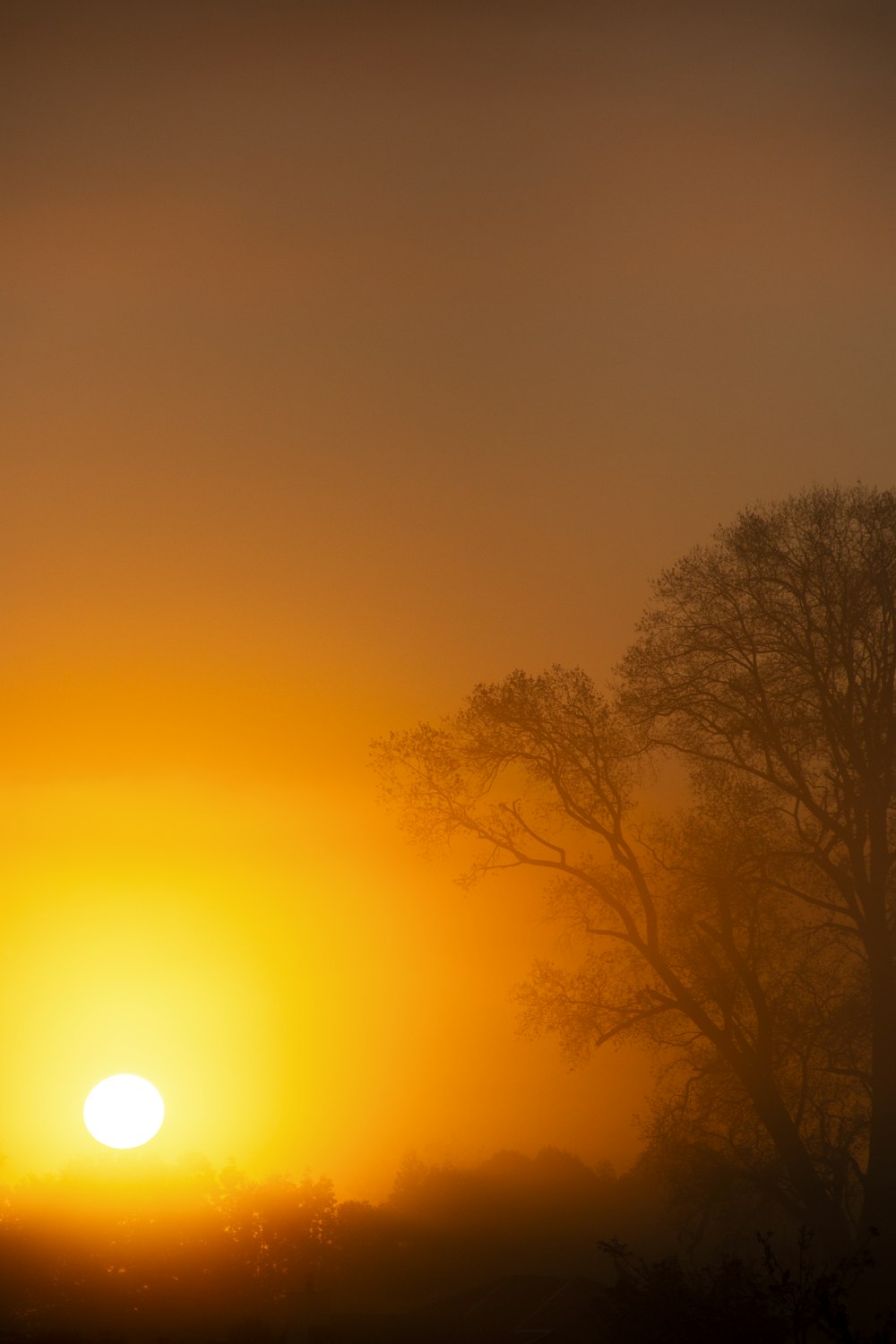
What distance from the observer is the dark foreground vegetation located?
71.8ft


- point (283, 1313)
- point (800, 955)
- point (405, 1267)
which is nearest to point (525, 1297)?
point (283, 1313)

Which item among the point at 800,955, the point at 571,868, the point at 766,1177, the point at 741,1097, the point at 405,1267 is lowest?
the point at 405,1267

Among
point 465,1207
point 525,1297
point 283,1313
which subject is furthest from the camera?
point 465,1207

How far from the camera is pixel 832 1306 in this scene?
54.8 ft

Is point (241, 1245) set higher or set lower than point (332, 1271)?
higher

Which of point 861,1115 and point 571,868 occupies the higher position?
point 571,868

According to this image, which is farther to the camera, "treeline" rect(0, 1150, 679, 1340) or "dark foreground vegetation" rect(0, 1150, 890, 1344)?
"treeline" rect(0, 1150, 679, 1340)

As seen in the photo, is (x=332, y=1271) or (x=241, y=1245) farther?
(x=332, y=1271)

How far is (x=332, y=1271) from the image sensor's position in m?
63.0

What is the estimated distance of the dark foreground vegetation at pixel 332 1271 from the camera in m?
21.9

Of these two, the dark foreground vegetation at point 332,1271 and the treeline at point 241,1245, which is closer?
the dark foreground vegetation at point 332,1271

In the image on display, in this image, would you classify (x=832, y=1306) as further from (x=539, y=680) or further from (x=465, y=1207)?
(x=465, y=1207)

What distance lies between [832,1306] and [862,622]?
12.2 metres

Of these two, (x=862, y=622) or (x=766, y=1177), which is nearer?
(x=862, y=622)
